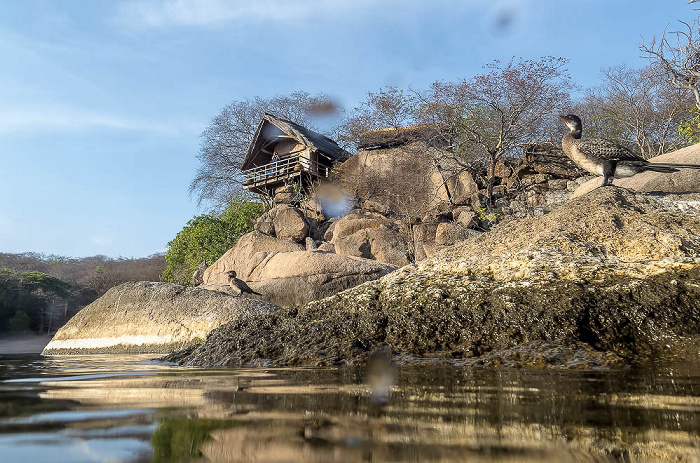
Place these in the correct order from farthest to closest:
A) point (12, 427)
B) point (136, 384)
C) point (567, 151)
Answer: point (567, 151), point (136, 384), point (12, 427)

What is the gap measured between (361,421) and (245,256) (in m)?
16.0

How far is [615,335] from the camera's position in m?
3.73

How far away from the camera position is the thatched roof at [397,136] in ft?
72.8

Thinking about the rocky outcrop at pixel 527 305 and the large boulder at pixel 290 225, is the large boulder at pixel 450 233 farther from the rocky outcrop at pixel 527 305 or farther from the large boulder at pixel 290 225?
the rocky outcrop at pixel 527 305

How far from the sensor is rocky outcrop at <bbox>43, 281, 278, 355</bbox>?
8398mm

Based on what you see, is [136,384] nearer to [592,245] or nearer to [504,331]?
[504,331]

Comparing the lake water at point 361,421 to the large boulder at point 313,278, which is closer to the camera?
the lake water at point 361,421

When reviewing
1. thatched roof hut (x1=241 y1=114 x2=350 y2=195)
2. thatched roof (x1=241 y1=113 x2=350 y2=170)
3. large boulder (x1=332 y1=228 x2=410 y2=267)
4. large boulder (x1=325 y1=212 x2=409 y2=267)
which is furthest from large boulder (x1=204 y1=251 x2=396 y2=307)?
thatched roof (x1=241 y1=113 x2=350 y2=170)

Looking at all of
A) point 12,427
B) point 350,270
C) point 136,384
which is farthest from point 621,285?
point 350,270

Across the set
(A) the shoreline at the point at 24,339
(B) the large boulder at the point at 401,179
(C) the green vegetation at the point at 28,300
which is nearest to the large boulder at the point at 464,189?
(B) the large boulder at the point at 401,179

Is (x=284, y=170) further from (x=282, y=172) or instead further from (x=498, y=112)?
(x=498, y=112)

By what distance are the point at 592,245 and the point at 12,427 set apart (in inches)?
185

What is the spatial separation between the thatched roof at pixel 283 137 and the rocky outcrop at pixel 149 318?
56.3ft

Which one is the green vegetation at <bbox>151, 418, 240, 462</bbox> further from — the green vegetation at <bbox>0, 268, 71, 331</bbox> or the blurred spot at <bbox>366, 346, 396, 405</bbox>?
the green vegetation at <bbox>0, 268, 71, 331</bbox>
